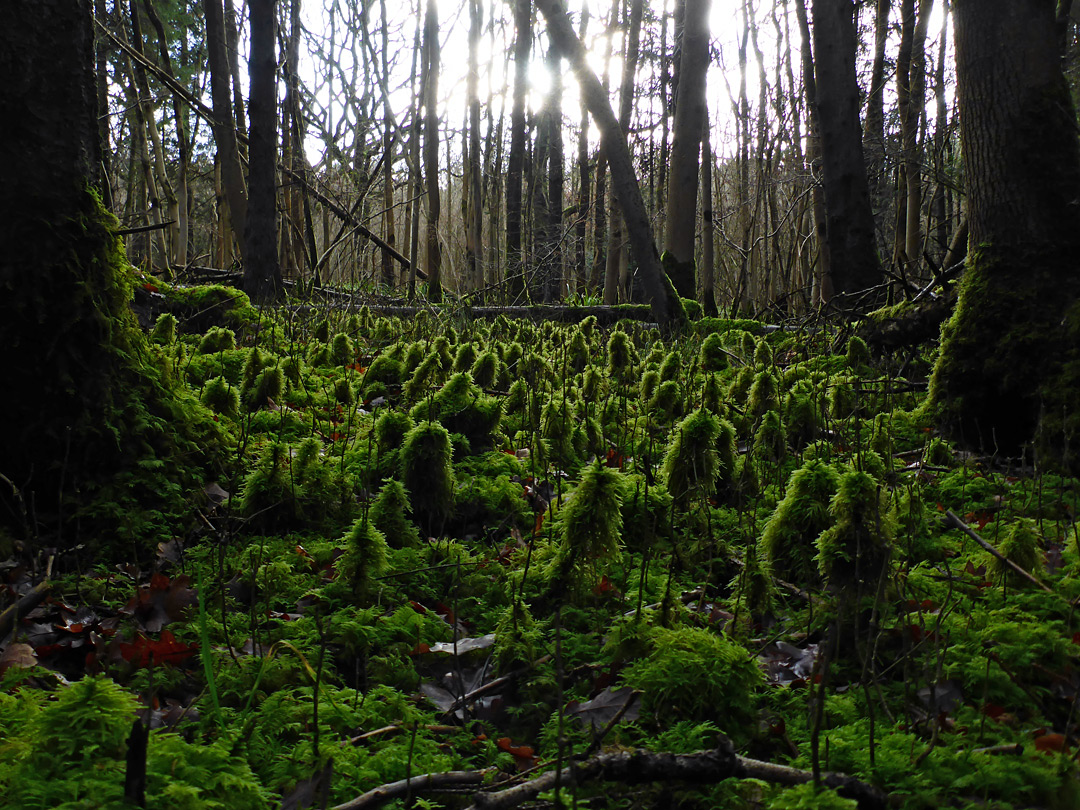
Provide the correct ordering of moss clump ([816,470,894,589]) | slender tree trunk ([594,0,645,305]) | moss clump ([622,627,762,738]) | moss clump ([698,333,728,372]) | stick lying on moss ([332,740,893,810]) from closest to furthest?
stick lying on moss ([332,740,893,810])
moss clump ([622,627,762,738])
moss clump ([816,470,894,589])
moss clump ([698,333,728,372])
slender tree trunk ([594,0,645,305])

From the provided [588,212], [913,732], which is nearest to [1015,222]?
[913,732]

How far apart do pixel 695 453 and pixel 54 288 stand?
254 centimetres

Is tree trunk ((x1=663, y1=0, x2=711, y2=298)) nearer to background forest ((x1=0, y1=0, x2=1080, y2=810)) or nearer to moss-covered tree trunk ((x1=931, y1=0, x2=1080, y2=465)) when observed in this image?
background forest ((x1=0, y1=0, x2=1080, y2=810))

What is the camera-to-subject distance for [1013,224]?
3.64 meters

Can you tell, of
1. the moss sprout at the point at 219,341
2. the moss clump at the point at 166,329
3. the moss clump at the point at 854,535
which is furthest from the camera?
the moss sprout at the point at 219,341

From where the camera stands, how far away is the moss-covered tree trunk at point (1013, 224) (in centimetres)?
350

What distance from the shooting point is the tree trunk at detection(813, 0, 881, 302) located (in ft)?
23.2

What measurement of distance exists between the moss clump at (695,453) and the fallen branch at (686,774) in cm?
151

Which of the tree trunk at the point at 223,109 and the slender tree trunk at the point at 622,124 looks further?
the slender tree trunk at the point at 622,124

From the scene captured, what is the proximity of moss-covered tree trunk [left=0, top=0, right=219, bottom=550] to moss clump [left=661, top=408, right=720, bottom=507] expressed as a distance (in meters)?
2.13

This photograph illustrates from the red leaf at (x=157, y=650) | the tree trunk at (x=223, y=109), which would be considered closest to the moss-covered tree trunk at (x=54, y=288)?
the red leaf at (x=157, y=650)

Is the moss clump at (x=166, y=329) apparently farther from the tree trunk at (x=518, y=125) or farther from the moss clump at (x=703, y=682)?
the tree trunk at (x=518, y=125)

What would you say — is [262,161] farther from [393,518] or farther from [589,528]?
[589,528]

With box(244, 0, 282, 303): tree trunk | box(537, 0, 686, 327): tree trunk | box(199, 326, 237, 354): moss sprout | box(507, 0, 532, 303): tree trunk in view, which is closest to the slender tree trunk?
box(507, 0, 532, 303): tree trunk
